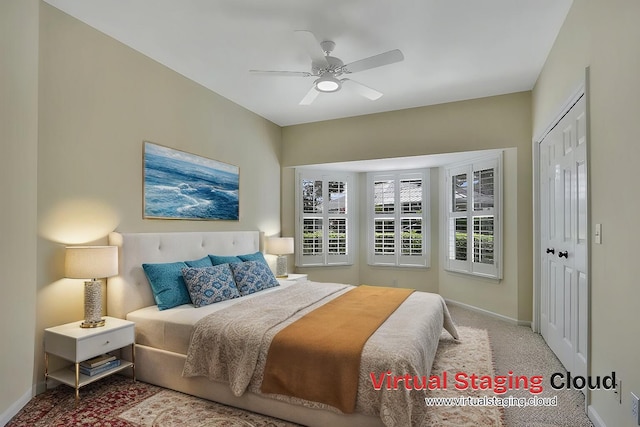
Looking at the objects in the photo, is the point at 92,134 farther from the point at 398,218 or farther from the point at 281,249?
the point at 398,218

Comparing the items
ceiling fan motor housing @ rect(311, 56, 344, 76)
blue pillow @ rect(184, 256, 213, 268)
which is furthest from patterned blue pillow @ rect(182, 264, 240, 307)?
ceiling fan motor housing @ rect(311, 56, 344, 76)

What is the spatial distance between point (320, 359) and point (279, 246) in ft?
9.62

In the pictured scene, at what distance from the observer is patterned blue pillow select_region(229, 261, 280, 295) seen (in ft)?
11.5

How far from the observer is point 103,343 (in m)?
2.47

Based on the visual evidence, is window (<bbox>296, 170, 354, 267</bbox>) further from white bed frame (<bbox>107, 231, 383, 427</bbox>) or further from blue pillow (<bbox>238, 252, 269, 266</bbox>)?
white bed frame (<bbox>107, 231, 383, 427</bbox>)

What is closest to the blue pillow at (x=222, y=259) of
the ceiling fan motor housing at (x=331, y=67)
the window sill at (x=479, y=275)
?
the ceiling fan motor housing at (x=331, y=67)

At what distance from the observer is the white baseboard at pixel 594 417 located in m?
2.02

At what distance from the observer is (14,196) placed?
222cm

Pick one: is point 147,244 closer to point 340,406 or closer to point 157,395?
point 157,395

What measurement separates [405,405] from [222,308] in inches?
65.0

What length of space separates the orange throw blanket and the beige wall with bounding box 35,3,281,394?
1783 mm

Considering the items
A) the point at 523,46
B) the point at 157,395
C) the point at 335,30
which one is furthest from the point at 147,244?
the point at 523,46

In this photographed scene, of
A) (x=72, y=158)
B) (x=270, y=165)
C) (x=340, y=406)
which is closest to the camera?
(x=340, y=406)

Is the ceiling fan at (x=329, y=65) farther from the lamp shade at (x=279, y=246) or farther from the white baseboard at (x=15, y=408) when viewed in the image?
the white baseboard at (x=15, y=408)
